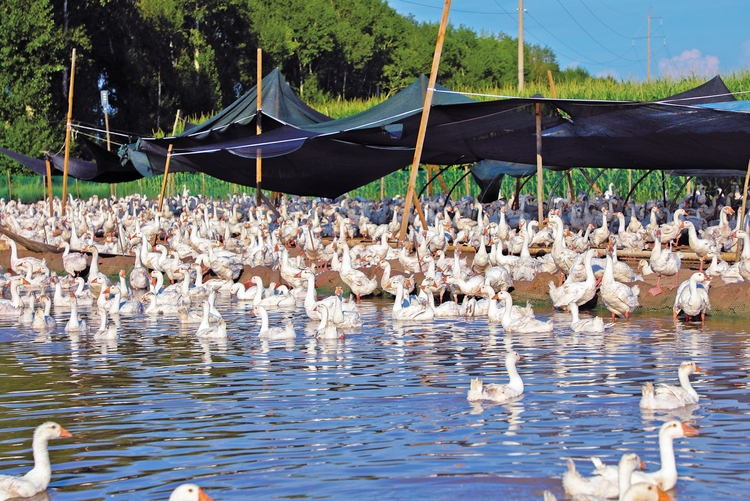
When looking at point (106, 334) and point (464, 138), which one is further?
point (464, 138)

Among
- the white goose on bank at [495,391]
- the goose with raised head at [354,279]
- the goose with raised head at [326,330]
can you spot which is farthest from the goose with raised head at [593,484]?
the goose with raised head at [354,279]

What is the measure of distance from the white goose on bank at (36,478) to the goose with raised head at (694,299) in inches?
350

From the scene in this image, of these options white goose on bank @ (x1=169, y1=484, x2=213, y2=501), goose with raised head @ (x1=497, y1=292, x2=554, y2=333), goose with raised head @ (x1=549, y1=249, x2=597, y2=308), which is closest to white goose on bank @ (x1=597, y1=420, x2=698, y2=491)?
white goose on bank @ (x1=169, y1=484, x2=213, y2=501)

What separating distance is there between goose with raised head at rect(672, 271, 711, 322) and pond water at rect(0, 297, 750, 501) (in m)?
0.38

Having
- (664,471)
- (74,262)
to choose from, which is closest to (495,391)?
(664,471)

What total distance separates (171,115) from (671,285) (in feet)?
158

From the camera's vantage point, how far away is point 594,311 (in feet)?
50.2

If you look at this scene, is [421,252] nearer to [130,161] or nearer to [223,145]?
[223,145]

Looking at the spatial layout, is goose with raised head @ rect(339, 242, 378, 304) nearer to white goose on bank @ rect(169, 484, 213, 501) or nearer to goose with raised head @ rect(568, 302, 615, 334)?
goose with raised head @ rect(568, 302, 615, 334)

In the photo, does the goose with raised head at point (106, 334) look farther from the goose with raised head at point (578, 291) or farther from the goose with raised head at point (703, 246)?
the goose with raised head at point (703, 246)

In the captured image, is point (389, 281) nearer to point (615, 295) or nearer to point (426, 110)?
point (426, 110)

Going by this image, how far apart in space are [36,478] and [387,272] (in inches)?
428

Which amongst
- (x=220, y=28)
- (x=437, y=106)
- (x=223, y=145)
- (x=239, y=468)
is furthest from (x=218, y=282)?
(x=220, y=28)

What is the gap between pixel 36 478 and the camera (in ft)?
21.8
